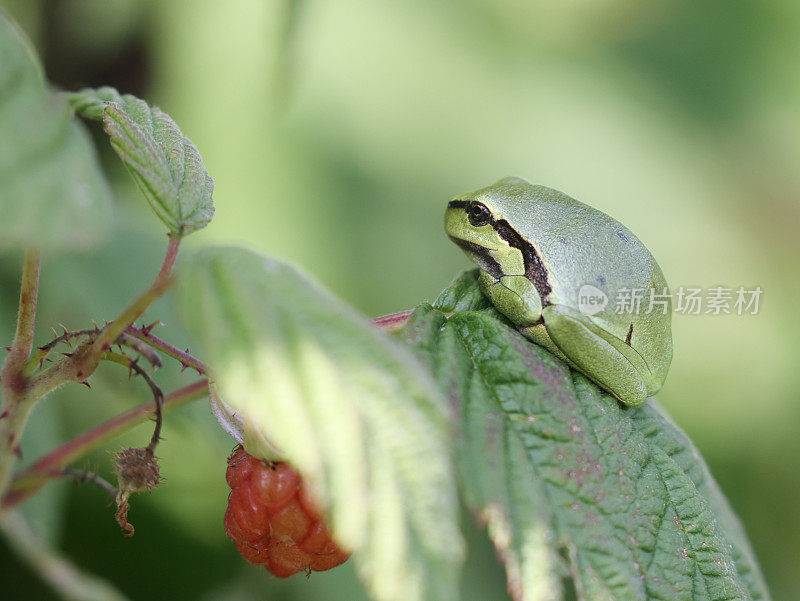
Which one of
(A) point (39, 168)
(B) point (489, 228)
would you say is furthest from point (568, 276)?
(A) point (39, 168)

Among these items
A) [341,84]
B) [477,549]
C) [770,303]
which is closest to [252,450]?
[477,549]

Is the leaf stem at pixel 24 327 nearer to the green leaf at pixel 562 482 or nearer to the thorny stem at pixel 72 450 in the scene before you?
the thorny stem at pixel 72 450

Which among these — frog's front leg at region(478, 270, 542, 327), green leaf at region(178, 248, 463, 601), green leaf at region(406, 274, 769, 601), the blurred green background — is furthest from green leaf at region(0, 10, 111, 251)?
the blurred green background

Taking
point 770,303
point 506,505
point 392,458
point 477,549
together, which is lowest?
point 477,549

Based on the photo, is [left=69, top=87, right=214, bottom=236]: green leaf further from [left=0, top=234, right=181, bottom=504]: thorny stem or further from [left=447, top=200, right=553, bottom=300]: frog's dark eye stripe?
[left=447, top=200, right=553, bottom=300]: frog's dark eye stripe

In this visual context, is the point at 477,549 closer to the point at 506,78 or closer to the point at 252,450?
the point at 252,450

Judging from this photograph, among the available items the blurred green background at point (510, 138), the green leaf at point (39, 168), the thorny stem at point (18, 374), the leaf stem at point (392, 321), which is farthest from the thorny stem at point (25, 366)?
the blurred green background at point (510, 138)

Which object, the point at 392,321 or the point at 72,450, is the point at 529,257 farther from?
the point at 72,450
